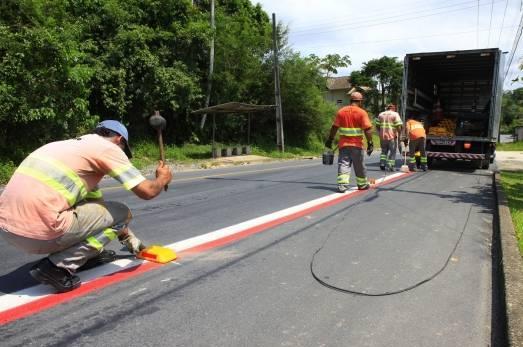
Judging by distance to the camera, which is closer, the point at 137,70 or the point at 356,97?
the point at 356,97

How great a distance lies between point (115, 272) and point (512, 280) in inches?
131

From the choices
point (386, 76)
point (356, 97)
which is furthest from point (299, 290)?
point (386, 76)

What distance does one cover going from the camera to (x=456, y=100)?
18.2 metres

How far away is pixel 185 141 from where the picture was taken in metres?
23.2

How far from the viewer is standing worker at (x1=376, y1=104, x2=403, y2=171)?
12998 millimetres

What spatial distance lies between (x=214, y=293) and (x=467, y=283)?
2171 mm

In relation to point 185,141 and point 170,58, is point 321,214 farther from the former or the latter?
point 185,141

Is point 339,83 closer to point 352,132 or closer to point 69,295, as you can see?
point 352,132

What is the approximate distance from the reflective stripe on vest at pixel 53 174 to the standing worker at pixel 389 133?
10767mm

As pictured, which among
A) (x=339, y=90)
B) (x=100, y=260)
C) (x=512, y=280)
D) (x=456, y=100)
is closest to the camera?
(x=512, y=280)

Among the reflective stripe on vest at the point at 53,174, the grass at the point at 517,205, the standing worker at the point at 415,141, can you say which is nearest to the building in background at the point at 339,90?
the standing worker at the point at 415,141

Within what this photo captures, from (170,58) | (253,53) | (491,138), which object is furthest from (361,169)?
(253,53)

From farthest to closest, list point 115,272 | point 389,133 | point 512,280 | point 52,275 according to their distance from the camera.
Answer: point 389,133, point 115,272, point 512,280, point 52,275

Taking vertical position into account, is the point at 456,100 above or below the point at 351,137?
above
